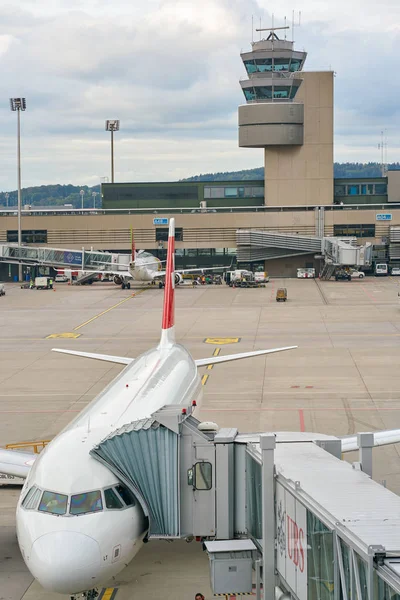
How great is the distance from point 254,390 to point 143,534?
88.9 ft

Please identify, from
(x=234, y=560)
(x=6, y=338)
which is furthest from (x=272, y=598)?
(x=6, y=338)

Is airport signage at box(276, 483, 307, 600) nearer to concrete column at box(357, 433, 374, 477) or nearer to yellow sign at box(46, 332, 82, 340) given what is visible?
concrete column at box(357, 433, 374, 477)

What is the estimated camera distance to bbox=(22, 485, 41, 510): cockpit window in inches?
791

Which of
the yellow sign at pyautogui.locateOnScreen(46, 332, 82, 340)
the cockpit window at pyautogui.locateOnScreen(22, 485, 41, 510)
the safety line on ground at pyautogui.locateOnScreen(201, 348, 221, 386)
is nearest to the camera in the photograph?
the cockpit window at pyautogui.locateOnScreen(22, 485, 41, 510)

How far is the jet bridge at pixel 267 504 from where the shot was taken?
13.8 m

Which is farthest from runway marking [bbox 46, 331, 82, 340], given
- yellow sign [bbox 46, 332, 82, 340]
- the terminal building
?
the terminal building

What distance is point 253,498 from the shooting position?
19.5 metres

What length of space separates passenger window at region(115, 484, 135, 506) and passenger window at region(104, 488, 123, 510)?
180 millimetres

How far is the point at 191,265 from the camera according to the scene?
13800cm

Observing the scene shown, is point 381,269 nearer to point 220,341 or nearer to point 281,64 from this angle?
A: point 281,64

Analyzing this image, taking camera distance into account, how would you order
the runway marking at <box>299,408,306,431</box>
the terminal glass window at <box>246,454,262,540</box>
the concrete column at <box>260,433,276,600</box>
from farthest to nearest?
1. the runway marking at <box>299,408,306,431</box>
2. the terminal glass window at <box>246,454,262,540</box>
3. the concrete column at <box>260,433,276,600</box>

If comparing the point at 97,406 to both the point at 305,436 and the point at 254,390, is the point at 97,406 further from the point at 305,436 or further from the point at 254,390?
the point at 254,390

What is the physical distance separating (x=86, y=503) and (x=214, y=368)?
118 ft

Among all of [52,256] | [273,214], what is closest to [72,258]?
[52,256]
